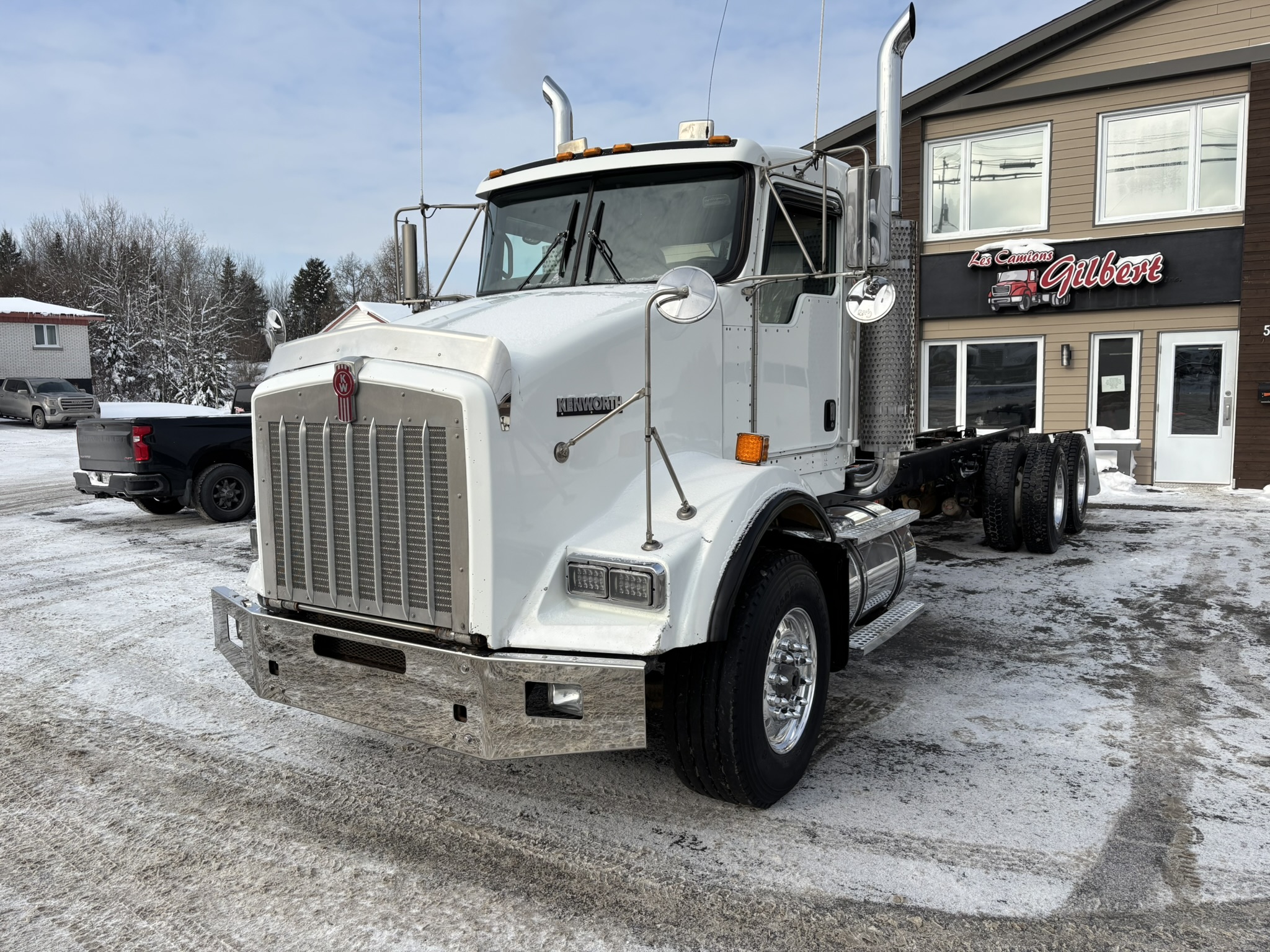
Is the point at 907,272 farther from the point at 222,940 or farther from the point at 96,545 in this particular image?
the point at 96,545

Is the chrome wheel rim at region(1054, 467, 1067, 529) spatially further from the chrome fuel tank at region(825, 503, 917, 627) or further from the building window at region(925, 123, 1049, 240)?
the building window at region(925, 123, 1049, 240)

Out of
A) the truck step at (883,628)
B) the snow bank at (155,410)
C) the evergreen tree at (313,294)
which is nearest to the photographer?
the truck step at (883,628)

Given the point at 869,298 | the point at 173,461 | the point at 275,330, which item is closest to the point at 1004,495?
the point at 869,298

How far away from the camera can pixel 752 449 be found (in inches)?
157

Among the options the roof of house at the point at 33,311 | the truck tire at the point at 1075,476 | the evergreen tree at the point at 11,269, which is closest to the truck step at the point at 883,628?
the truck tire at the point at 1075,476

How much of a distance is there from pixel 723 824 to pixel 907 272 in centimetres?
381

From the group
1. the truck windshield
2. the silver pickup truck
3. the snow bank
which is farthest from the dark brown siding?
the silver pickup truck

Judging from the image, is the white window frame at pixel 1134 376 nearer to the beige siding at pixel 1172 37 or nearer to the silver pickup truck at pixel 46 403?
the beige siding at pixel 1172 37

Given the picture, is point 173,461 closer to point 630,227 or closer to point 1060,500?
point 630,227

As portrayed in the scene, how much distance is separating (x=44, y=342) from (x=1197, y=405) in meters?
37.5

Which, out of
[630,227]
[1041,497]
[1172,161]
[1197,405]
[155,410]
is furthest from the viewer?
[155,410]

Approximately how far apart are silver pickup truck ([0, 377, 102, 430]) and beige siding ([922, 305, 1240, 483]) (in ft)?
79.3

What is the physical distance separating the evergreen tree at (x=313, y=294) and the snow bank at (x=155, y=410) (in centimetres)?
4096

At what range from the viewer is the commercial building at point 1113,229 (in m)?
12.5
